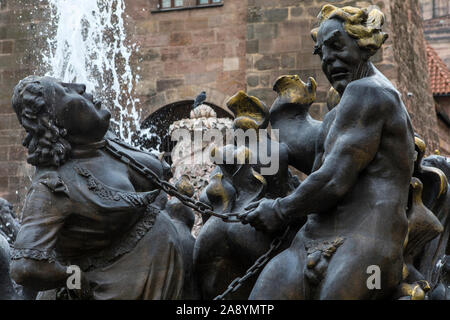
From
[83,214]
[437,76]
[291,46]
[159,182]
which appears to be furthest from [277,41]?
[83,214]

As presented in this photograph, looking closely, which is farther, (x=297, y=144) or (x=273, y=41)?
(x=273, y=41)

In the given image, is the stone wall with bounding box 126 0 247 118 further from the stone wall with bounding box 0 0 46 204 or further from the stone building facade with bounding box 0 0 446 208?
the stone wall with bounding box 0 0 46 204

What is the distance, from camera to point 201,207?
4.51 metres

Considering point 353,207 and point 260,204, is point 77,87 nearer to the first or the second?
point 260,204

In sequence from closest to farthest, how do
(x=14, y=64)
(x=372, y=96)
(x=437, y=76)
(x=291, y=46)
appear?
(x=372, y=96) < (x=291, y=46) < (x=14, y=64) < (x=437, y=76)

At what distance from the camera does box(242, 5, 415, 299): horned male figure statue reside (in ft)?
12.5

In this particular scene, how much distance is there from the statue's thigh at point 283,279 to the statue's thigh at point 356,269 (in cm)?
14

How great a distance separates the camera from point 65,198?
4.34m

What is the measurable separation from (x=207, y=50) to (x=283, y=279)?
13.6 m

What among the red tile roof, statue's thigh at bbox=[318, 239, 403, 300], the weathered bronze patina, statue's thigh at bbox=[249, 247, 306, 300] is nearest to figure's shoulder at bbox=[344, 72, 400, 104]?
statue's thigh at bbox=[318, 239, 403, 300]

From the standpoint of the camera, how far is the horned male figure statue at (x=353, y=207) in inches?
150

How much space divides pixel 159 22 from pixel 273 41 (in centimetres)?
242

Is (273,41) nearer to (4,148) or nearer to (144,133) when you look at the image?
(144,133)
